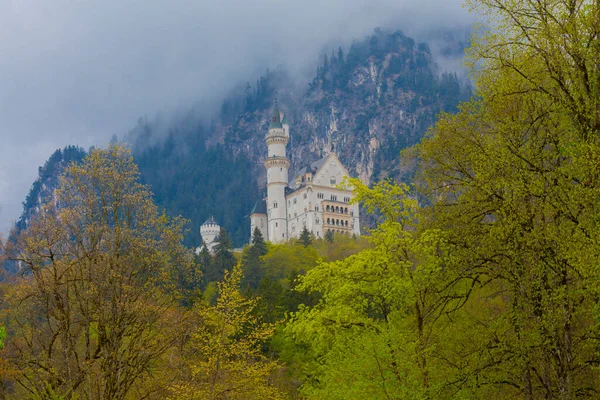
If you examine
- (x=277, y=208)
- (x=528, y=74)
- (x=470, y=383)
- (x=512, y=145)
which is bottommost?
(x=470, y=383)

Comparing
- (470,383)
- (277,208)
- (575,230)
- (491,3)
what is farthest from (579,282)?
(277,208)

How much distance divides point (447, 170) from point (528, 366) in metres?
5.57

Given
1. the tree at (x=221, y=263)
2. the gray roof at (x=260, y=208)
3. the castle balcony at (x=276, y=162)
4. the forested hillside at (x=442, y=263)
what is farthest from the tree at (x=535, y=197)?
the gray roof at (x=260, y=208)

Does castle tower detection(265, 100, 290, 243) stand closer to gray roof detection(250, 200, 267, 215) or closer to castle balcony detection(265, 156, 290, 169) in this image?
castle balcony detection(265, 156, 290, 169)

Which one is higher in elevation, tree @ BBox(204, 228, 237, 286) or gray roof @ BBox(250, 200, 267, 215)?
gray roof @ BBox(250, 200, 267, 215)

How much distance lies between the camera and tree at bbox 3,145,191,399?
65.4 feet

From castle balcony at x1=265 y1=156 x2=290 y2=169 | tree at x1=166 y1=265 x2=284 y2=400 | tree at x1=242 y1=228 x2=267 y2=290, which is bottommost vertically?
tree at x1=166 y1=265 x2=284 y2=400

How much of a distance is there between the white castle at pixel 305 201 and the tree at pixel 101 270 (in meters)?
109

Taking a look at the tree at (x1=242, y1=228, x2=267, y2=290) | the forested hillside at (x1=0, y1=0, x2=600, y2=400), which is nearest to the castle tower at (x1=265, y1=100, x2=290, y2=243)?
the tree at (x1=242, y1=228, x2=267, y2=290)

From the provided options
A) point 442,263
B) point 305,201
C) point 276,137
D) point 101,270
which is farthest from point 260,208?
point 442,263

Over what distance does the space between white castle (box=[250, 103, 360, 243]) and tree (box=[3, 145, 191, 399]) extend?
10917 cm

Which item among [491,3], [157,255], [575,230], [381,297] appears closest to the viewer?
[575,230]

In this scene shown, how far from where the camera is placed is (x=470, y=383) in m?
17.9

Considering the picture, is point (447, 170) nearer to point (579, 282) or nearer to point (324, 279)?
point (579, 282)
